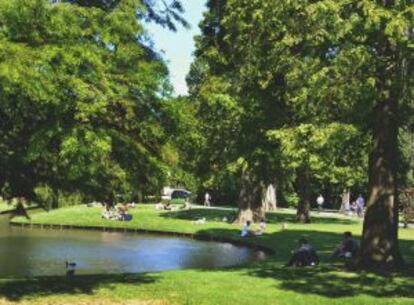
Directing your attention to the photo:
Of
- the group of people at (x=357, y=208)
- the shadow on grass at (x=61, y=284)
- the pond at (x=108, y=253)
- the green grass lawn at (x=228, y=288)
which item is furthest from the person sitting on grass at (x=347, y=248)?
the group of people at (x=357, y=208)

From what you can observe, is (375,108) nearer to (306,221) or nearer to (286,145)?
(286,145)

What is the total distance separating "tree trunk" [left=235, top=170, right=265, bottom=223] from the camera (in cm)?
4312

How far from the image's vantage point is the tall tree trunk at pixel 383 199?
1830 centimetres

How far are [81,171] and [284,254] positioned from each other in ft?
50.9

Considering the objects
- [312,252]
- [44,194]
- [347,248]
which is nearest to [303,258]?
[312,252]

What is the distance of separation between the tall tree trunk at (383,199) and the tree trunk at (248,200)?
946 inches

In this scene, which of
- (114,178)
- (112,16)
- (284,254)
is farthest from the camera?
(284,254)

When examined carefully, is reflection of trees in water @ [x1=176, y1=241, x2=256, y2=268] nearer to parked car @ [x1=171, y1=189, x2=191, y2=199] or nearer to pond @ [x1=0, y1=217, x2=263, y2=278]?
pond @ [x1=0, y1=217, x2=263, y2=278]

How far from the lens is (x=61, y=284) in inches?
617

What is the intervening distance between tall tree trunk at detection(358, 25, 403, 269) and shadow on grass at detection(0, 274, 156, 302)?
567cm

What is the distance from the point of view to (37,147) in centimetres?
1207

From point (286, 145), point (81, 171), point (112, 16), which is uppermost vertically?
point (112, 16)

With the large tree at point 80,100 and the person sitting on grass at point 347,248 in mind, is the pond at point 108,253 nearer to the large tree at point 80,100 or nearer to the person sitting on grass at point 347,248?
the person sitting on grass at point 347,248

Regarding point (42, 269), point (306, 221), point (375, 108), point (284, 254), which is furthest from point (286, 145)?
point (306, 221)
